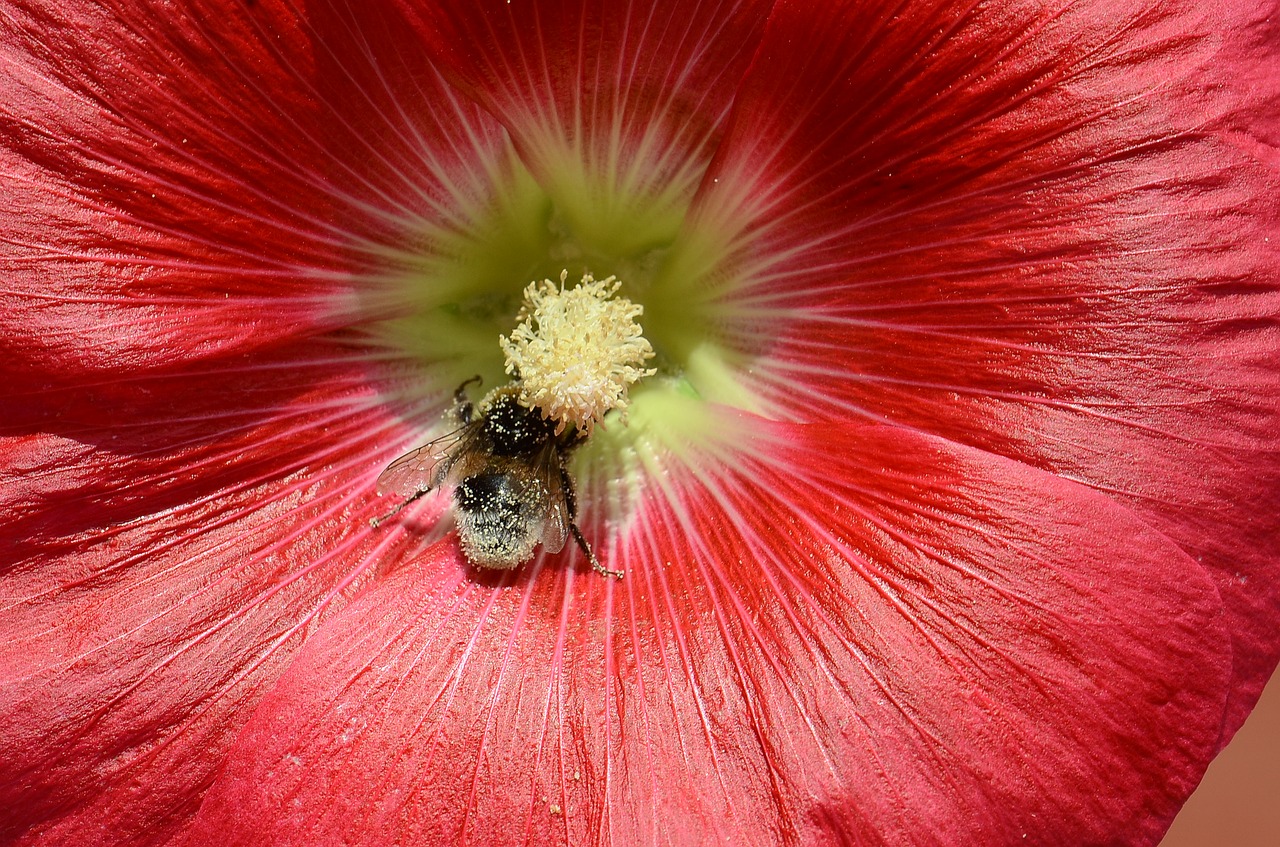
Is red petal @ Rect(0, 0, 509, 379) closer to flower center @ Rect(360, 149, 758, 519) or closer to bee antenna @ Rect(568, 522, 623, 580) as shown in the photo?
flower center @ Rect(360, 149, 758, 519)

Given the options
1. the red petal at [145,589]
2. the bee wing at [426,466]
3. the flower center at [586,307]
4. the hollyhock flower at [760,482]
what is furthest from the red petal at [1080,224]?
the red petal at [145,589]

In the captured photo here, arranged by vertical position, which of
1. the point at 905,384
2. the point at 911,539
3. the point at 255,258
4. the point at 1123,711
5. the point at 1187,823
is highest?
the point at 255,258

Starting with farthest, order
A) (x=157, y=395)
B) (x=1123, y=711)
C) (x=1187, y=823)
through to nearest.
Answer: (x=1187, y=823), (x=157, y=395), (x=1123, y=711)

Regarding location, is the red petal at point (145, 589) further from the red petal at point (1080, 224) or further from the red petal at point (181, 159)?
the red petal at point (1080, 224)

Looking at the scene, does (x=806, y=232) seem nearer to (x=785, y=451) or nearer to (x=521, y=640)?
(x=785, y=451)

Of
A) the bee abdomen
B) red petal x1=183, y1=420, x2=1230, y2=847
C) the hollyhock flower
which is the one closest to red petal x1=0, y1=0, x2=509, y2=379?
the hollyhock flower

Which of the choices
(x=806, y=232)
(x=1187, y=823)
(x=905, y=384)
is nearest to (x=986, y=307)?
(x=905, y=384)

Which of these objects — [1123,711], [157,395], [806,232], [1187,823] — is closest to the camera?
[1123,711]

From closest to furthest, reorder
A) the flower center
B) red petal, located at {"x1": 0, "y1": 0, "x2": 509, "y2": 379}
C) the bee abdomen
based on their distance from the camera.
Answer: red petal, located at {"x1": 0, "y1": 0, "x2": 509, "y2": 379}
the bee abdomen
the flower center

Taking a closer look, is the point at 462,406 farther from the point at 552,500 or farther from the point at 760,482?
the point at 760,482
